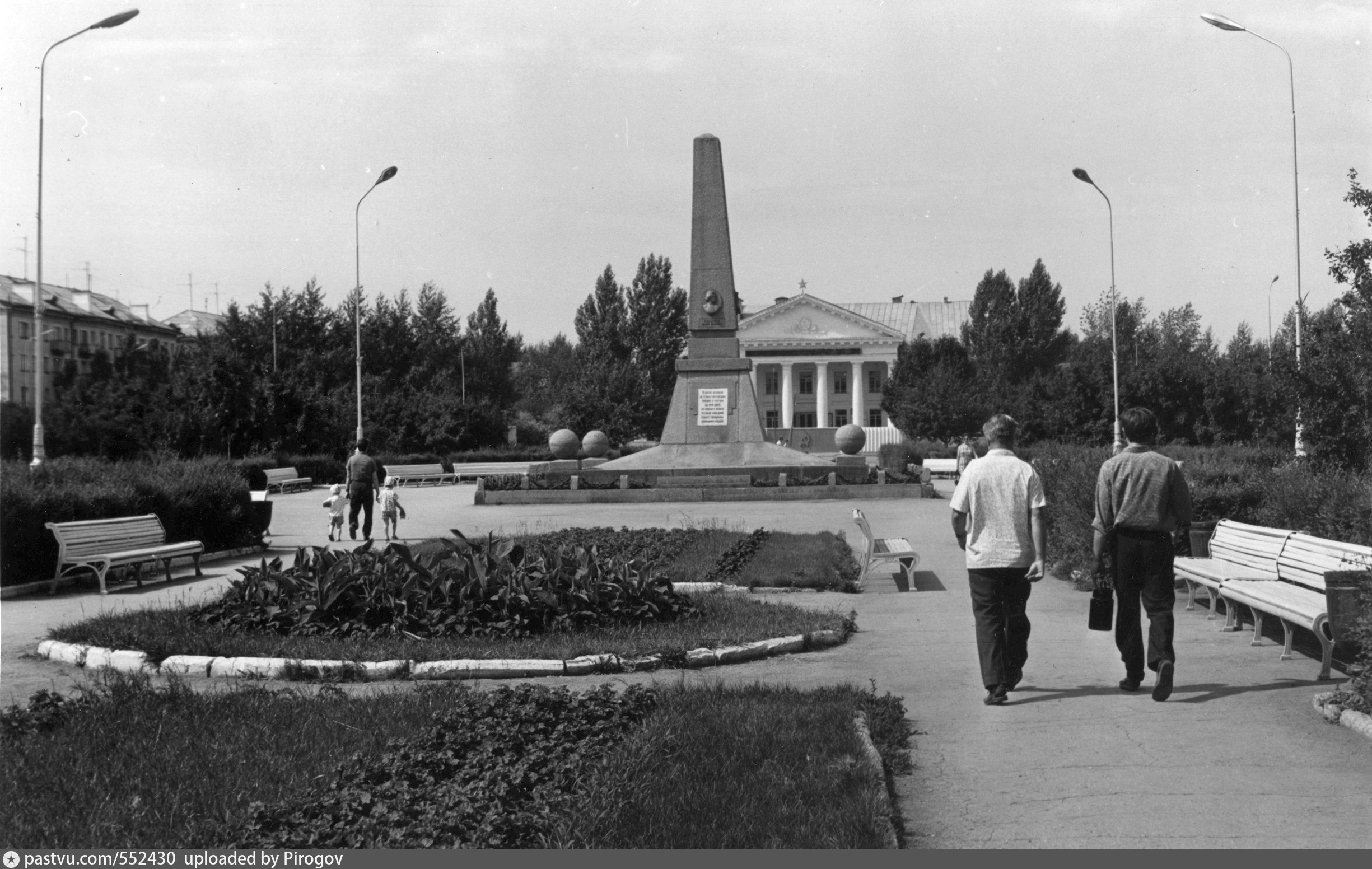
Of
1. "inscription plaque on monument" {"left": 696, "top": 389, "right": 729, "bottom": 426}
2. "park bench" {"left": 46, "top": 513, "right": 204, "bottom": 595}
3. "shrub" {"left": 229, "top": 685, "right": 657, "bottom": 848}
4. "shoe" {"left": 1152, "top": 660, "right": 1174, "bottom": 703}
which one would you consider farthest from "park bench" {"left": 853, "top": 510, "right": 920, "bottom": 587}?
"inscription plaque on monument" {"left": 696, "top": 389, "right": 729, "bottom": 426}

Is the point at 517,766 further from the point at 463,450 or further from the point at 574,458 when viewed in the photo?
the point at 463,450

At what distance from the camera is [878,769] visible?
511 centimetres

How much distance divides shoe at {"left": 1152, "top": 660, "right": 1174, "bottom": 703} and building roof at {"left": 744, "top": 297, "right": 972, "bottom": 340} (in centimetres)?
9578

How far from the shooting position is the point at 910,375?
77062mm

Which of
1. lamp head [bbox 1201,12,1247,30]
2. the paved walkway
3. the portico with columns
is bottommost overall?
the paved walkway

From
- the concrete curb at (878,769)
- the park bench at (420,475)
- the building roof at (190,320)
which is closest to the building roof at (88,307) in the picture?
the building roof at (190,320)

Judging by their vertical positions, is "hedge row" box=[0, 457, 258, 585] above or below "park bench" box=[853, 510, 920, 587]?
above

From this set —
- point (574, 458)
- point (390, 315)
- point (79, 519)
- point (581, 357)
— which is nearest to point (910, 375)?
point (581, 357)

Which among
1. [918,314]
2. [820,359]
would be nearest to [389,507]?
[820,359]

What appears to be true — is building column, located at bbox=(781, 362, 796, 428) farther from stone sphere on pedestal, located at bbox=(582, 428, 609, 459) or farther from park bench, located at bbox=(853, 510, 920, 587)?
park bench, located at bbox=(853, 510, 920, 587)

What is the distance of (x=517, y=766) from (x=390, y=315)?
6452 cm

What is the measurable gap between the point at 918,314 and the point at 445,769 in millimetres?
102430

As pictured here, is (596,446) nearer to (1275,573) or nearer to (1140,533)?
(1275,573)

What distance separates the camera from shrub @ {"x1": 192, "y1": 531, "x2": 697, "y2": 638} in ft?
28.3
